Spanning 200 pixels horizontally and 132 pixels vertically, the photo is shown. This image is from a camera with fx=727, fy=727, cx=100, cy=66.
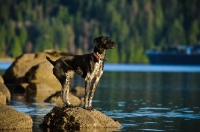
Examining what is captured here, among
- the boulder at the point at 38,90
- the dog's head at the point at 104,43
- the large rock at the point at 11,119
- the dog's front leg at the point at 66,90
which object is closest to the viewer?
the dog's head at the point at 104,43

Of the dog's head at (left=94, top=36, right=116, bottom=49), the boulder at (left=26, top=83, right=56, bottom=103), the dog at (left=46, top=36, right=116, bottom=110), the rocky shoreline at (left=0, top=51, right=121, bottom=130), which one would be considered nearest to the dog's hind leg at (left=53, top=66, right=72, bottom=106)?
the dog at (left=46, top=36, right=116, bottom=110)

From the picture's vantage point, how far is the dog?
2734 centimetres

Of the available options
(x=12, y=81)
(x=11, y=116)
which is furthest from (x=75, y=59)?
(x=12, y=81)

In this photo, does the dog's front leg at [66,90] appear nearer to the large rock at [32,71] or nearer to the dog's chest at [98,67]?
the dog's chest at [98,67]

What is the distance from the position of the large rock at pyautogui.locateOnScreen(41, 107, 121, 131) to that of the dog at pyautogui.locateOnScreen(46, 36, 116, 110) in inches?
16.1

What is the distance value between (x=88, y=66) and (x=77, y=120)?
2108mm

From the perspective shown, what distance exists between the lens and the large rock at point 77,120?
90.8 ft

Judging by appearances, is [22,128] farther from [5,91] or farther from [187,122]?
[5,91]

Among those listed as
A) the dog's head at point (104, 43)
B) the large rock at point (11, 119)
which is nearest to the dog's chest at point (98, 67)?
the dog's head at point (104, 43)

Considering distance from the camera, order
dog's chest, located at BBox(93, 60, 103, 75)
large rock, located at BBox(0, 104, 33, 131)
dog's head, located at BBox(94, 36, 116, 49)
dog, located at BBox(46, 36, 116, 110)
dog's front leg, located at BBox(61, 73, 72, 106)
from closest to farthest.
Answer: dog's head, located at BBox(94, 36, 116, 49)
dog, located at BBox(46, 36, 116, 110)
dog's chest, located at BBox(93, 60, 103, 75)
large rock, located at BBox(0, 104, 33, 131)
dog's front leg, located at BBox(61, 73, 72, 106)

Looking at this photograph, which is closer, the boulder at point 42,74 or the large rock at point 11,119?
the large rock at point 11,119

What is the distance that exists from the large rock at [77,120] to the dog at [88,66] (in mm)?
408

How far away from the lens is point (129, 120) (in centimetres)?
3316

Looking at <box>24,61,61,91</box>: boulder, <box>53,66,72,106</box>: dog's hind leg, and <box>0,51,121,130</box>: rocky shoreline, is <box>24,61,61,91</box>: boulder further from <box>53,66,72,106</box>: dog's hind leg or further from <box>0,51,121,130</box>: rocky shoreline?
<box>53,66,72,106</box>: dog's hind leg
